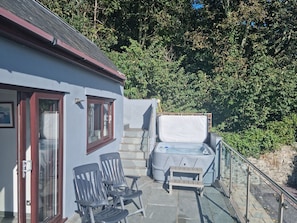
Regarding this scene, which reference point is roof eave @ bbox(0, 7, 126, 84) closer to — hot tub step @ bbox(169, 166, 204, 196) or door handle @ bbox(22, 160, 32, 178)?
door handle @ bbox(22, 160, 32, 178)

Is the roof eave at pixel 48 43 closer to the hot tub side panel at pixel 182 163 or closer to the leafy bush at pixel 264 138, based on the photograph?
the hot tub side panel at pixel 182 163

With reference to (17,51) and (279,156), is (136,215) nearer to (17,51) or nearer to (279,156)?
(17,51)

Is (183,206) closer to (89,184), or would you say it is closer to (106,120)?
(89,184)

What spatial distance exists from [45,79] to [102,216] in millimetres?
2263

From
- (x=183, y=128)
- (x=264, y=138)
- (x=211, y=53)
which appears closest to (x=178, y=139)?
(x=183, y=128)

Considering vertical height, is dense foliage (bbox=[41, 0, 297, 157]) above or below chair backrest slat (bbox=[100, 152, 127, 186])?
above

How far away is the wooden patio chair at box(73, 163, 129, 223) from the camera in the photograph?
3602 millimetres

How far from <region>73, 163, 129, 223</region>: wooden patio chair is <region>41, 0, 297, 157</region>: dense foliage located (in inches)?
294

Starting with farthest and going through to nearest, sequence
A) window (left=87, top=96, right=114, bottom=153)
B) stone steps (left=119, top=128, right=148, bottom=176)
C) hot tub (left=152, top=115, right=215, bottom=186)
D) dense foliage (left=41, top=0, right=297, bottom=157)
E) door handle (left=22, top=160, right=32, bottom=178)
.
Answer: dense foliage (left=41, top=0, right=297, bottom=157) → stone steps (left=119, top=128, right=148, bottom=176) → hot tub (left=152, top=115, right=215, bottom=186) → window (left=87, top=96, right=114, bottom=153) → door handle (left=22, top=160, right=32, bottom=178)

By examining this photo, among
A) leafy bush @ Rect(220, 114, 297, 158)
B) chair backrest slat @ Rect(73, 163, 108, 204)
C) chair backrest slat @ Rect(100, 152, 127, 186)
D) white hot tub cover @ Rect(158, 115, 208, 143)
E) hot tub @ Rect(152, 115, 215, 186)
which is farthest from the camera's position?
leafy bush @ Rect(220, 114, 297, 158)

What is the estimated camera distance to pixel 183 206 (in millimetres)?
5250

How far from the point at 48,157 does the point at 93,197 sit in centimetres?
118

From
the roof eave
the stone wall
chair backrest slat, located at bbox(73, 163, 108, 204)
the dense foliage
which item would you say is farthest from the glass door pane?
the stone wall

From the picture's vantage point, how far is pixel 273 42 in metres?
15.4
